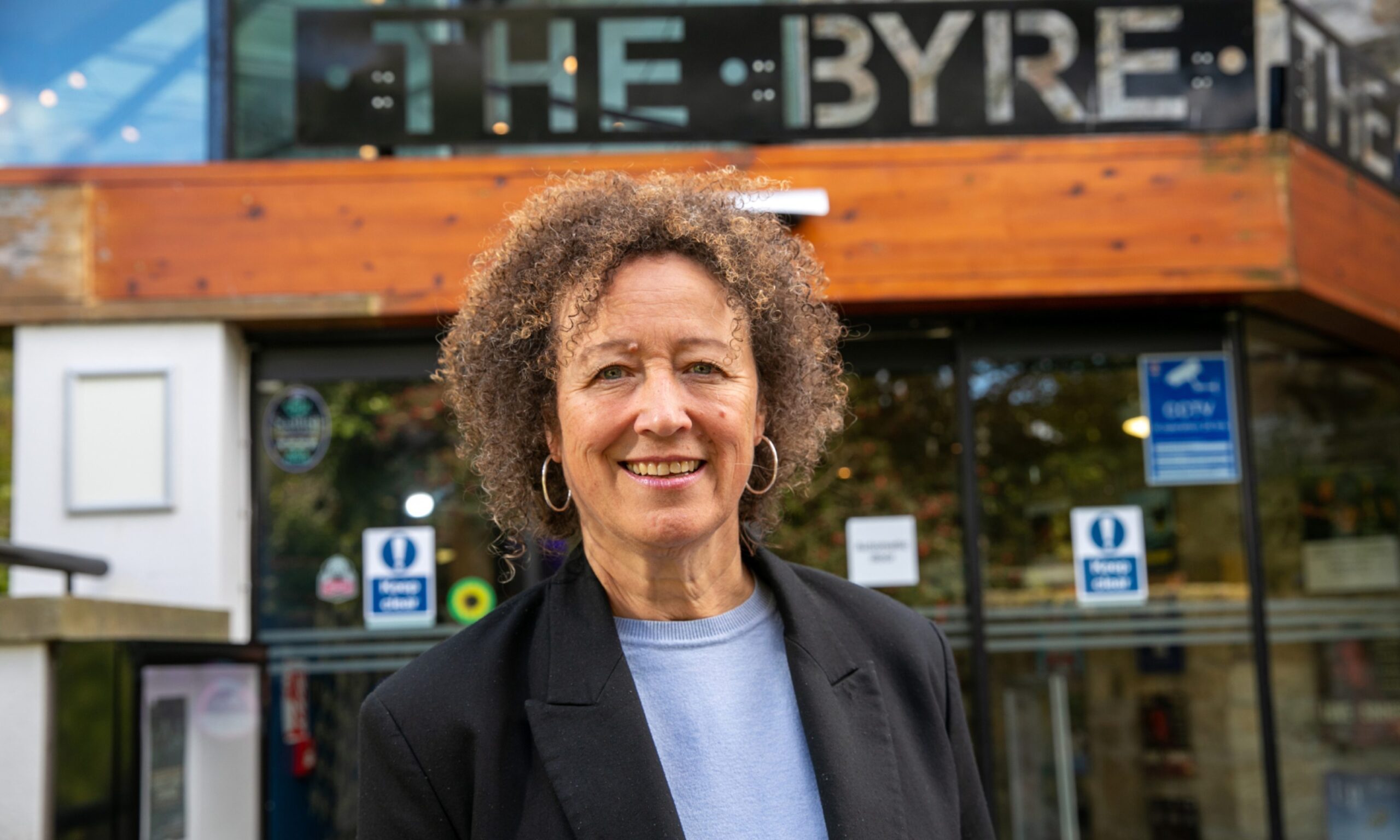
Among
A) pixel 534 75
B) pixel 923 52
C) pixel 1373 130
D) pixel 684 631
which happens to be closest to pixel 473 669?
pixel 684 631

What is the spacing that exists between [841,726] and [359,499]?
432cm

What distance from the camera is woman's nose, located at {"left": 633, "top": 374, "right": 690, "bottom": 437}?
178 cm

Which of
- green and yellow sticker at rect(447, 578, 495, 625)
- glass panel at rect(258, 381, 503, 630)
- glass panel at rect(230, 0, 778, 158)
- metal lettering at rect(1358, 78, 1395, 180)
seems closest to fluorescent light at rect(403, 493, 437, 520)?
glass panel at rect(258, 381, 503, 630)

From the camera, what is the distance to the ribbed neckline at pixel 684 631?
188 cm

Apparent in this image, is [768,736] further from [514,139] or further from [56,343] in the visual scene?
[56,343]

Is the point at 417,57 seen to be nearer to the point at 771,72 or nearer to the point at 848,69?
the point at 771,72

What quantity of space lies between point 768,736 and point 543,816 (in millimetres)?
326

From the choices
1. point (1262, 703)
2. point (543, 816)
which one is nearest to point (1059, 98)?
point (1262, 703)

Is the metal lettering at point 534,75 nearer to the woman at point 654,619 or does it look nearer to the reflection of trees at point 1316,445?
the reflection of trees at point 1316,445

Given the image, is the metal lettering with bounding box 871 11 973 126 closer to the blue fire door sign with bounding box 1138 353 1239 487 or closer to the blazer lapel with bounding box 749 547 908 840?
the blue fire door sign with bounding box 1138 353 1239 487

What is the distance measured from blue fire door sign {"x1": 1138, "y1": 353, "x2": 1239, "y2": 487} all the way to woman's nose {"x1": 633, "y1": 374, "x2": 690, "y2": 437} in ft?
15.2

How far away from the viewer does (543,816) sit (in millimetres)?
1694

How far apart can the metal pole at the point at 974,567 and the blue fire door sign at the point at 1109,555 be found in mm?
476

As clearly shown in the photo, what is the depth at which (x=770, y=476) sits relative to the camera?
2178 mm
